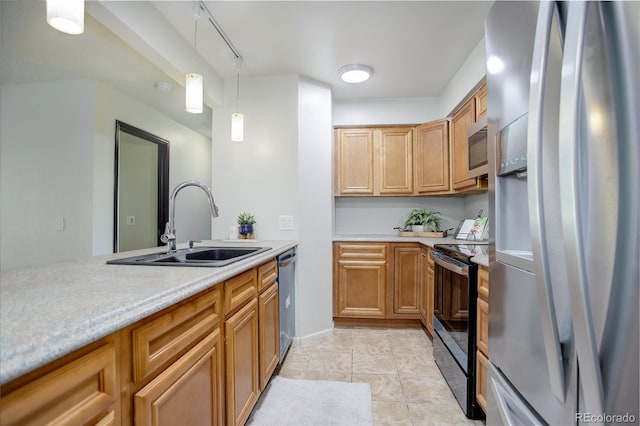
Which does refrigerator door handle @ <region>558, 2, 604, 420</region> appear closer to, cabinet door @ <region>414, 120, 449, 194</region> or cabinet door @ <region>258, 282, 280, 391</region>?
→ cabinet door @ <region>258, 282, 280, 391</region>

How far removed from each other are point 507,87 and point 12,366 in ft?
4.26

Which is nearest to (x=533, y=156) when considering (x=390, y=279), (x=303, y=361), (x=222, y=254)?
(x=222, y=254)

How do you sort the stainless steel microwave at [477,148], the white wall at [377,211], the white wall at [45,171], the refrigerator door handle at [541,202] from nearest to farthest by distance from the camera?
1. the refrigerator door handle at [541,202]
2. the stainless steel microwave at [477,148]
3. the white wall at [45,171]
4. the white wall at [377,211]

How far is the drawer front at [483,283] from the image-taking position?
142 centimetres

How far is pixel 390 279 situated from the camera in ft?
9.35

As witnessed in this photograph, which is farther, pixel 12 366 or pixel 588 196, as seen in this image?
pixel 588 196

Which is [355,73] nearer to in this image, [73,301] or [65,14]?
[65,14]

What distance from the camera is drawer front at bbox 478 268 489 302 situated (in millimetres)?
1417

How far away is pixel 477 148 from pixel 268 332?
2.02 m

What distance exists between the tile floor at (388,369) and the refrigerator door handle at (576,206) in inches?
52.9

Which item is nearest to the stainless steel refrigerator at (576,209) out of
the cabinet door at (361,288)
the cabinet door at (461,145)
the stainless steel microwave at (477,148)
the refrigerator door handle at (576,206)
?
the refrigerator door handle at (576,206)

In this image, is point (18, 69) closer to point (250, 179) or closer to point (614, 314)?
point (250, 179)

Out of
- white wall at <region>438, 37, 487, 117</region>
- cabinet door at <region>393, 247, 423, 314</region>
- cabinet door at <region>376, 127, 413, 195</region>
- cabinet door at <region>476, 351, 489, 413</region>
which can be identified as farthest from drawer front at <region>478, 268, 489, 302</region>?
cabinet door at <region>376, 127, 413, 195</region>

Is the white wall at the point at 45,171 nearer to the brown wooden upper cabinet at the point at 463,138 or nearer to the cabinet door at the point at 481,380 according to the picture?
the cabinet door at the point at 481,380
